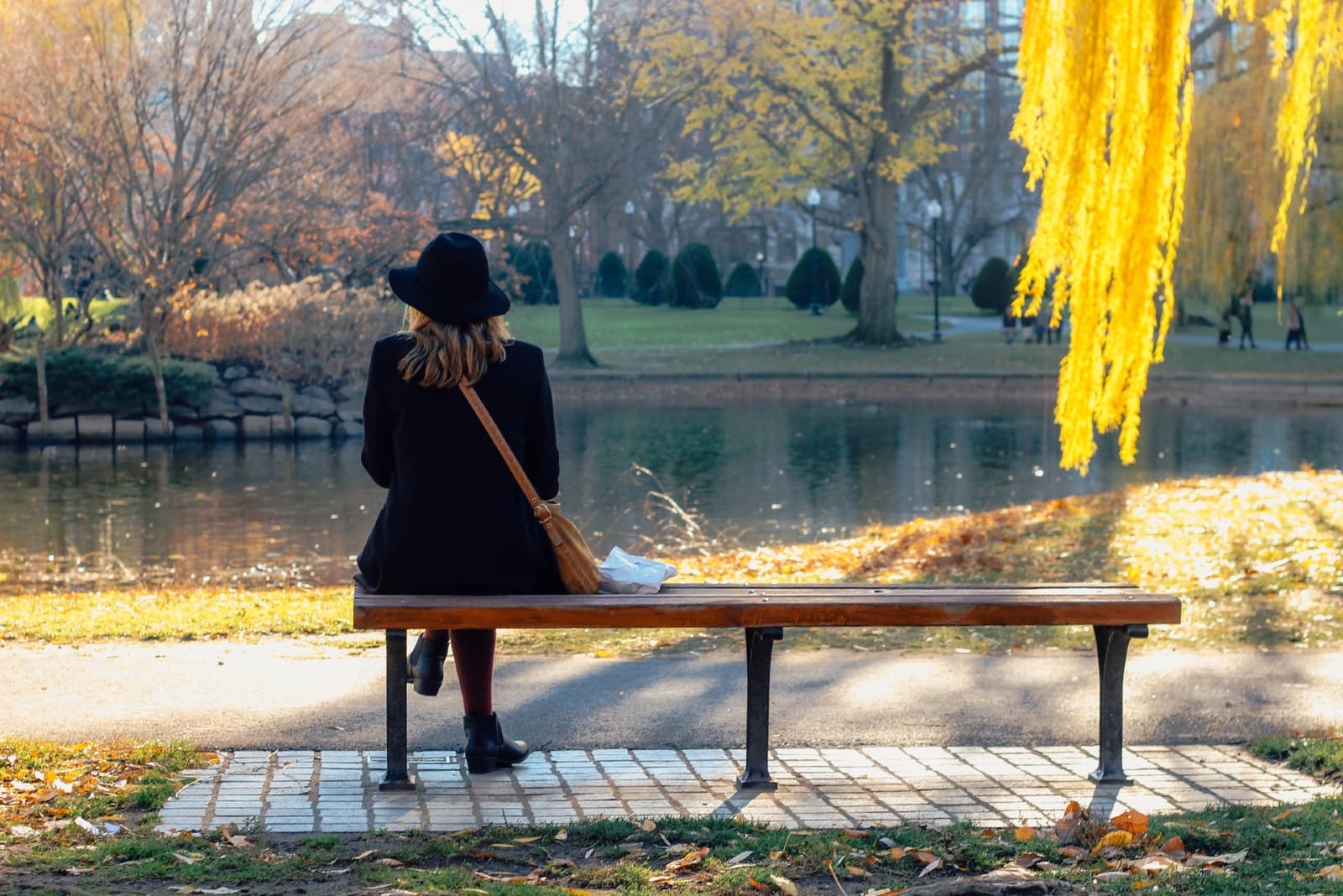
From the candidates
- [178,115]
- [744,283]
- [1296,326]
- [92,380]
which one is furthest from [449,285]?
[744,283]

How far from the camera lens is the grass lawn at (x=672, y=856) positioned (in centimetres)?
432

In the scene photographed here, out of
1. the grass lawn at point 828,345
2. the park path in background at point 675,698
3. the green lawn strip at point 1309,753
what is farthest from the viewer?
the grass lawn at point 828,345

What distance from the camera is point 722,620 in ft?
18.2

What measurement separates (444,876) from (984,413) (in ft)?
88.8

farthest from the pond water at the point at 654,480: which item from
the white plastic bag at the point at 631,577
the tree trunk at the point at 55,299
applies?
the white plastic bag at the point at 631,577

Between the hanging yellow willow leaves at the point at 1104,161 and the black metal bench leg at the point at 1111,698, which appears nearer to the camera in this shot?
the black metal bench leg at the point at 1111,698

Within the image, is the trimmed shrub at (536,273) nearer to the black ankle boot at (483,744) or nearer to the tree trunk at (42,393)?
the tree trunk at (42,393)

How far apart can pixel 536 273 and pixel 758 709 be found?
5356 cm

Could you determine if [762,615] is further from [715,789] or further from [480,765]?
[480,765]

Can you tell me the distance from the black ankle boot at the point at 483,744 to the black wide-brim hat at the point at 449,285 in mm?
1420

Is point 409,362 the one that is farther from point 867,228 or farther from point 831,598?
point 867,228

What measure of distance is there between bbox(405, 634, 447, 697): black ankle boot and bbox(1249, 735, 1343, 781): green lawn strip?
3.10 m

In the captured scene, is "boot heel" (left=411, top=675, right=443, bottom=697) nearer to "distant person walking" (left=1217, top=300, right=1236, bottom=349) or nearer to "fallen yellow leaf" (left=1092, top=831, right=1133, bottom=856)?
"fallen yellow leaf" (left=1092, top=831, right=1133, bottom=856)

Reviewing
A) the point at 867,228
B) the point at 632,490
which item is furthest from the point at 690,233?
the point at 632,490
